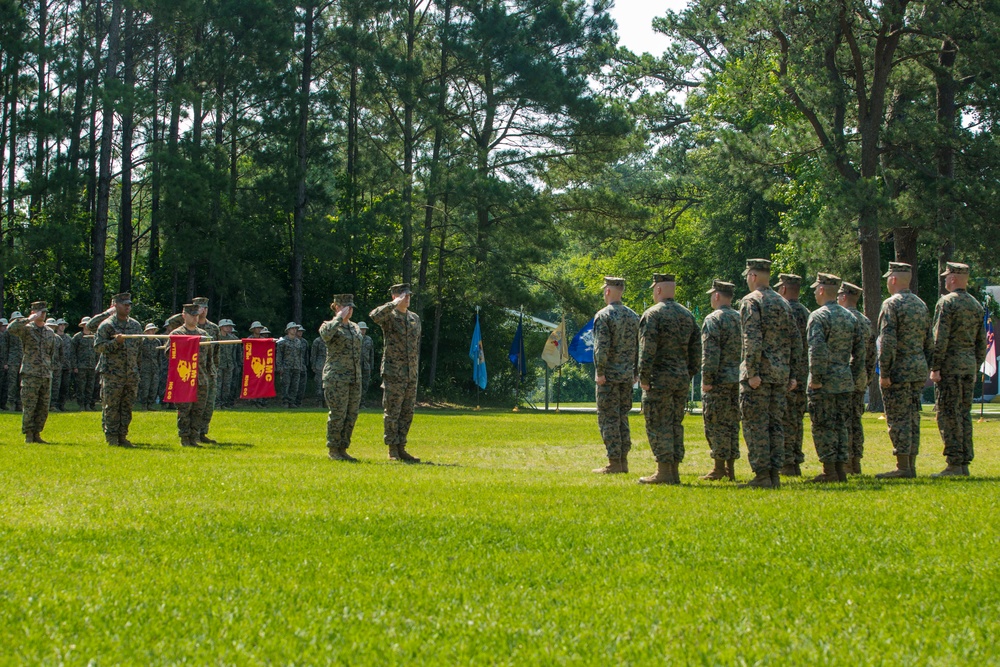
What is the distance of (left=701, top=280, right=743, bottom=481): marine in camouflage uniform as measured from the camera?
11969 mm

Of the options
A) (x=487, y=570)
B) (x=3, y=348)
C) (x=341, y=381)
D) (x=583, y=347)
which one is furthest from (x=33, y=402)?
(x=583, y=347)

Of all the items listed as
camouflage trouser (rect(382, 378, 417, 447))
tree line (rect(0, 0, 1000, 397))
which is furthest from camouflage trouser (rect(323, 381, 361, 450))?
tree line (rect(0, 0, 1000, 397))

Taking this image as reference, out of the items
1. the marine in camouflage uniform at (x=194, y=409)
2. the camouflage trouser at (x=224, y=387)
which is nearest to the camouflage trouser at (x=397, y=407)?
the marine in camouflage uniform at (x=194, y=409)

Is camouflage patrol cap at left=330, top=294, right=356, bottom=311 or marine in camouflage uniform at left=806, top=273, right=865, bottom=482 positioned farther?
camouflage patrol cap at left=330, top=294, right=356, bottom=311

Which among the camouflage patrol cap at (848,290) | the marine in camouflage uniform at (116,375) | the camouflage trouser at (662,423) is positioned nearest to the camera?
the camouflage trouser at (662,423)

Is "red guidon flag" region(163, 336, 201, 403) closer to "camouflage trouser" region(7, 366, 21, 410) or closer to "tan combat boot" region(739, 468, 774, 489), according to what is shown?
"tan combat boot" region(739, 468, 774, 489)

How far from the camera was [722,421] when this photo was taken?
1206 centimetres

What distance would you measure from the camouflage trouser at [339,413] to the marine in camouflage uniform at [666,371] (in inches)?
182

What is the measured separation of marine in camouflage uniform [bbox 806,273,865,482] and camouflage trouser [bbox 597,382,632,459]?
217 cm

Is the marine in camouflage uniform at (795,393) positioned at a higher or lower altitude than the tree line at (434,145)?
lower

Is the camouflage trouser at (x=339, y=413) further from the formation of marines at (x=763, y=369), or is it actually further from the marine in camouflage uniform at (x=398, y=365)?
the marine in camouflage uniform at (x=398, y=365)

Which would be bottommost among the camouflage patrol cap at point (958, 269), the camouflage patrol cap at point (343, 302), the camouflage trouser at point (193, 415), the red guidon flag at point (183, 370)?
the camouflage trouser at point (193, 415)

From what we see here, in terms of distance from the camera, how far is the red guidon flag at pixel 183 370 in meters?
16.1

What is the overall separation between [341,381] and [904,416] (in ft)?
22.3
